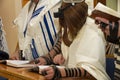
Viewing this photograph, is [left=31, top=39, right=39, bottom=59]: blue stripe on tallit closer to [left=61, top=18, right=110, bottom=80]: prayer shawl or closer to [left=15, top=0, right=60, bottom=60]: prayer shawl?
[left=15, top=0, right=60, bottom=60]: prayer shawl

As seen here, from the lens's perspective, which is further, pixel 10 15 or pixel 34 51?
pixel 10 15

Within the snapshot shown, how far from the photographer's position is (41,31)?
6.09ft

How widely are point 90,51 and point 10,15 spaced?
92.8 inches

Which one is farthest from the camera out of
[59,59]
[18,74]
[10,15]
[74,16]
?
[10,15]

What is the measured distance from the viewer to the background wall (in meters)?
3.61

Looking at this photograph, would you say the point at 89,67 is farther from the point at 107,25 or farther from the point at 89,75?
the point at 107,25

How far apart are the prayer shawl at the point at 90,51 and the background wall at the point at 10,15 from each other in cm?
212

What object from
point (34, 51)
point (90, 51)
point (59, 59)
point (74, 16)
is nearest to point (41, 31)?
point (34, 51)

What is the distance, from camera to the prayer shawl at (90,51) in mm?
1492

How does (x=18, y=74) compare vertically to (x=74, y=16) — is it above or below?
below

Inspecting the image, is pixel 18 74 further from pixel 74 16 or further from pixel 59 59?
pixel 74 16

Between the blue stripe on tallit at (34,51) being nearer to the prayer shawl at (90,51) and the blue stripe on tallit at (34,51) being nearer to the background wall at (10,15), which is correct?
the prayer shawl at (90,51)

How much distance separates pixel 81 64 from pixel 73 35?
19cm

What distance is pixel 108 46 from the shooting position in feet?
5.41
